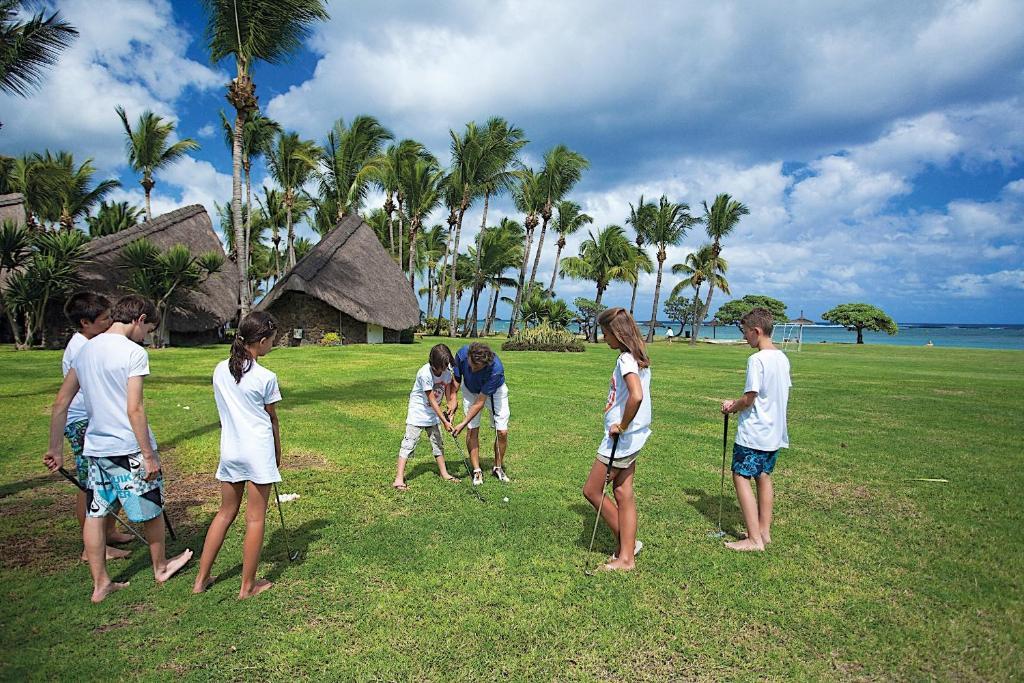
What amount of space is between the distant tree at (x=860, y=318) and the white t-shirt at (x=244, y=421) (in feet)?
194

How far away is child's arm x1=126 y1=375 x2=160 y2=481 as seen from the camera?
3.14 metres

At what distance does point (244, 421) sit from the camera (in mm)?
3164

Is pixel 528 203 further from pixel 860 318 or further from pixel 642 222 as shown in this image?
pixel 860 318

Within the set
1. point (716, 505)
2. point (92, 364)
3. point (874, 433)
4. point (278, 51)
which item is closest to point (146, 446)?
point (92, 364)

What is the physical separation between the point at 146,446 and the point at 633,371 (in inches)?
123

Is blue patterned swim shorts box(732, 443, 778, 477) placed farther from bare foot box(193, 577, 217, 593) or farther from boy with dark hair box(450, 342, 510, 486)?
bare foot box(193, 577, 217, 593)

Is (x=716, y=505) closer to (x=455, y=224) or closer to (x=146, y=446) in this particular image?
(x=146, y=446)

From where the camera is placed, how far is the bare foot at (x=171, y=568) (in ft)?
11.6

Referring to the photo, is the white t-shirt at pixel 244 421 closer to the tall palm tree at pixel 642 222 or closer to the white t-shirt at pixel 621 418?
the white t-shirt at pixel 621 418

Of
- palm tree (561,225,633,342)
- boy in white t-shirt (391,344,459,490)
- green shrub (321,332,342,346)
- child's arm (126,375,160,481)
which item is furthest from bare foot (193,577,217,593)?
palm tree (561,225,633,342)

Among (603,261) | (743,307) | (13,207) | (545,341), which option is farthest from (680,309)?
(13,207)

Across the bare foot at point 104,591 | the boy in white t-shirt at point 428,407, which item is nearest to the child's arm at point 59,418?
the bare foot at point 104,591

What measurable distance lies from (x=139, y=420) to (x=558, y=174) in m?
35.8

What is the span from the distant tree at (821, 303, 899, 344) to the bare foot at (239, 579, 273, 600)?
193 ft
